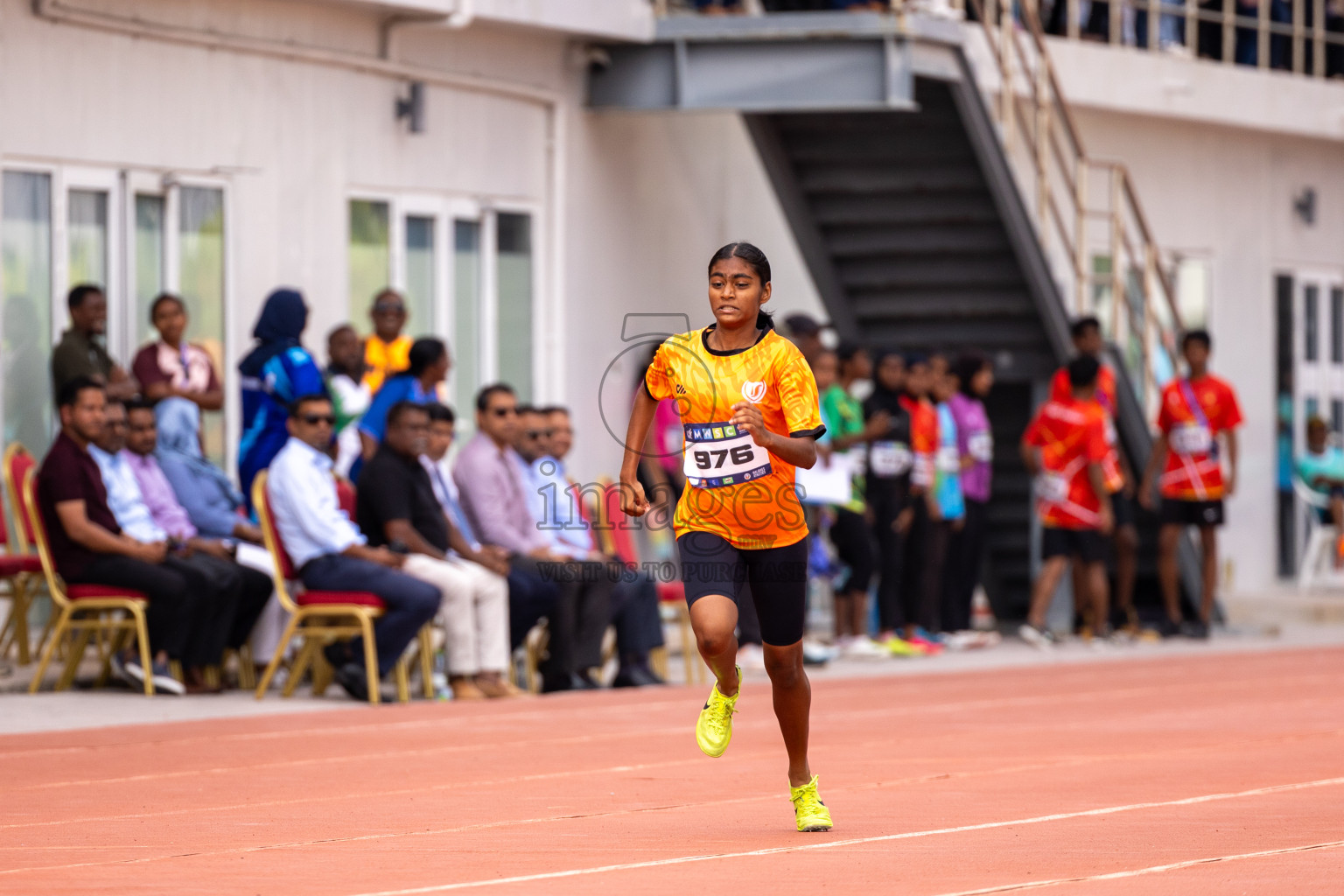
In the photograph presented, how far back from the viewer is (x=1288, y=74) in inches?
897

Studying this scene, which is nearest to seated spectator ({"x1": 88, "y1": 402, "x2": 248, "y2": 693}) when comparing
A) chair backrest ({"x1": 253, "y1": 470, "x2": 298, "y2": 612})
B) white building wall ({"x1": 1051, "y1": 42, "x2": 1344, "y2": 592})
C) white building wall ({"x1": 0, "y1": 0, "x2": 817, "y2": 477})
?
chair backrest ({"x1": 253, "y1": 470, "x2": 298, "y2": 612})

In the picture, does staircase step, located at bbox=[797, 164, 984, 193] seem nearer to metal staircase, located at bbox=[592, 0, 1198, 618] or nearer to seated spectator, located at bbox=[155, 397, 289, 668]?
metal staircase, located at bbox=[592, 0, 1198, 618]

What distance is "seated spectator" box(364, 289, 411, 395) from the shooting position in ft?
A: 45.5

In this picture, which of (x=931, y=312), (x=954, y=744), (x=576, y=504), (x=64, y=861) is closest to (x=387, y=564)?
(x=576, y=504)

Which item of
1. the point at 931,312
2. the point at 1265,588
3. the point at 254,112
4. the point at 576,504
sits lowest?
the point at 1265,588

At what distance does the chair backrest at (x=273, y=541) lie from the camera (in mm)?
11577

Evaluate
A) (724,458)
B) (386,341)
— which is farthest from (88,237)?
(724,458)

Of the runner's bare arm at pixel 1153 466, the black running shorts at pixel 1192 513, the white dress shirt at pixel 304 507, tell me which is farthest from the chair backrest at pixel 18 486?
the black running shorts at pixel 1192 513

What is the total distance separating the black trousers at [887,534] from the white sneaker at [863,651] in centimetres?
43

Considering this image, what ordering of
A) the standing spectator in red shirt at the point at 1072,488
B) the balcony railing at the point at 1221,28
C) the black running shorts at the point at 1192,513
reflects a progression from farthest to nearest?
the balcony railing at the point at 1221,28, the black running shorts at the point at 1192,513, the standing spectator in red shirt at the point at 1072,488

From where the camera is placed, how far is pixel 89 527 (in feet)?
36.4

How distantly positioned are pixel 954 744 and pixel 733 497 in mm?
3267

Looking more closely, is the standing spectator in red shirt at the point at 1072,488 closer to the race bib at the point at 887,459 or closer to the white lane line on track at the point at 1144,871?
the race bib at the point at 887,459

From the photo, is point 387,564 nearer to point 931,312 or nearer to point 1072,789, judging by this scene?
point 1072,789
